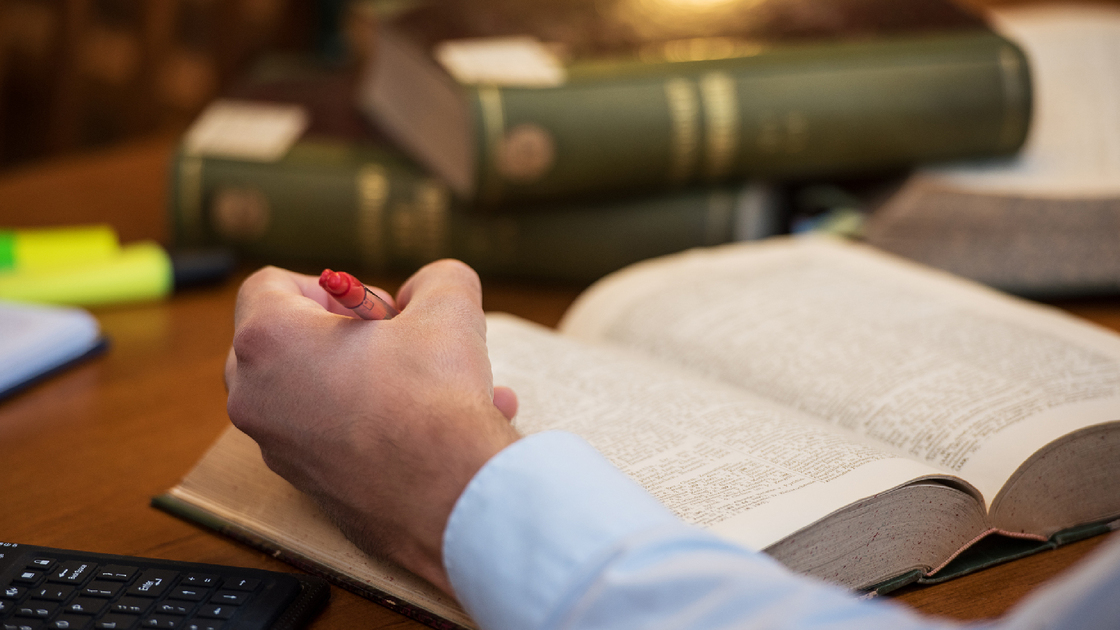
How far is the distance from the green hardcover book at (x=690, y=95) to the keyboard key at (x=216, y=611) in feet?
1.61

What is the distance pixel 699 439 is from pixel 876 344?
8.2 inches

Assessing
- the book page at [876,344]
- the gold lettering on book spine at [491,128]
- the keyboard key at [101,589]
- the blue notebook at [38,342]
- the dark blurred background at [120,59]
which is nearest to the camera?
the keyboard key at [101,589]

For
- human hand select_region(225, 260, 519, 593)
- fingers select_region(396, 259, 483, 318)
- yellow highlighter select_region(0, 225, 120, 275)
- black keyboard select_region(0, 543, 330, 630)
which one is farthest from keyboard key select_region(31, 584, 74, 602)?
yellow highlighter select_region(0, 225, 120, 275)

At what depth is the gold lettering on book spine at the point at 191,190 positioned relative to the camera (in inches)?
36.7

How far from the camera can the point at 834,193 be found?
103 centimetres

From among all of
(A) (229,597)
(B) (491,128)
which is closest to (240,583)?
(A) (229,597)

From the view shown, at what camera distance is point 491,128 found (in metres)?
0.82

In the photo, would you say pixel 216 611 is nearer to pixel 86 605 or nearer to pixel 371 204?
pixel 86 605

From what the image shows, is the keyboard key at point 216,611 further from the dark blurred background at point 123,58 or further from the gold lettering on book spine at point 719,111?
the dark blurred background at point 123,58

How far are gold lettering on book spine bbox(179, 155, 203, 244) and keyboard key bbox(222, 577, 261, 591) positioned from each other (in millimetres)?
589

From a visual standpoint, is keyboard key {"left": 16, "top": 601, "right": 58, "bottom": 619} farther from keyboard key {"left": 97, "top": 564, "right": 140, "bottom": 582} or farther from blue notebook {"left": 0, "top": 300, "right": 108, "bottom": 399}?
blue notebook {"left": 0, "top": 300, "right": 108, "bottom": 399}

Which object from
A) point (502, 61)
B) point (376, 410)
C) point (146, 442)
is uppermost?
point (502, 61)

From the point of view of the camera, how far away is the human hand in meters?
0.41

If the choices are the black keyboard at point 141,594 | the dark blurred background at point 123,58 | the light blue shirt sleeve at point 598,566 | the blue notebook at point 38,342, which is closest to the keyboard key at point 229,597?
the black keyboard at point 141,594
